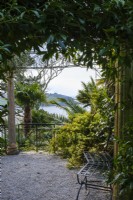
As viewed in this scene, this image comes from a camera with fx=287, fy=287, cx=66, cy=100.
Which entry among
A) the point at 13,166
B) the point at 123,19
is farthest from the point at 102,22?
the point at 13,166

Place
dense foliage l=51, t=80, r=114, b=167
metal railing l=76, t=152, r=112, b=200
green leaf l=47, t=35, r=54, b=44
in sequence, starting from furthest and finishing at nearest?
dense foliage l=51, t=80, r=114, b=167, metal railing l=76, t=152, r=112, b=200, green leaf l=47, t=35, r=54, b=44

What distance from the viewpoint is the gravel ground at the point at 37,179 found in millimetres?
3656

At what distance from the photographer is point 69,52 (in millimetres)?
2152

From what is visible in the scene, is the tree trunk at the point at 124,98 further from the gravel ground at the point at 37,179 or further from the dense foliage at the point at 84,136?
the dense foliage at the point at 84,136

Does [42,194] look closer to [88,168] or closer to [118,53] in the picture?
[88,168]

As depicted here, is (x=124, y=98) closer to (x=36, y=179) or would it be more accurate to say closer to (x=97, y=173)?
(x=97, y=173)

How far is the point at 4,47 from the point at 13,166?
3950 mm

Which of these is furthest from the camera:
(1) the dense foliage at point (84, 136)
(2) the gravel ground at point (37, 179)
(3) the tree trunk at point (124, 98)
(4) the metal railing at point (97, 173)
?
(1) the dense foliage at point (84, 136)

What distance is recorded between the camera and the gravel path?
3.68 metres

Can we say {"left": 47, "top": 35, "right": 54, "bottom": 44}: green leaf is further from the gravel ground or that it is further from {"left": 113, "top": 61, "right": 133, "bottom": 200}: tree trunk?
the gravel ground

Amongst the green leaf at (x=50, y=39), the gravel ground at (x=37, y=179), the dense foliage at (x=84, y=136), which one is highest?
the green leaf at (x=50, y=39)

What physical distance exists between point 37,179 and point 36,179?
15 mm

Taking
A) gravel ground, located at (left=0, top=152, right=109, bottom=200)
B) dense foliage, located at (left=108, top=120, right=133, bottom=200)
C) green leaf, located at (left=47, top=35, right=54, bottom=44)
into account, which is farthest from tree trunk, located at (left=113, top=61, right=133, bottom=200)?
gravel ground, located at (left=0, top=152, right=109, bottom=200)

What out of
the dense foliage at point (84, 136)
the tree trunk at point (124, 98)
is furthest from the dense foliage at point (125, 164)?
the dense foliage at point (84, 136)
